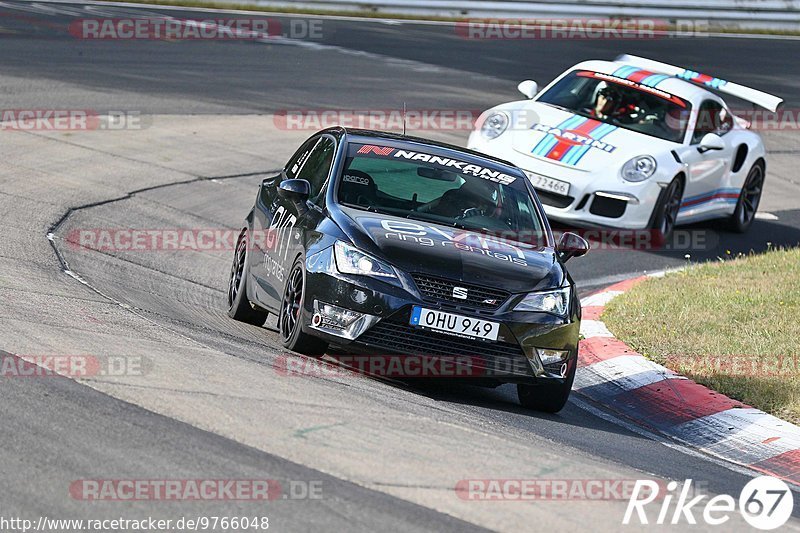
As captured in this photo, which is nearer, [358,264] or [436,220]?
[358,264]

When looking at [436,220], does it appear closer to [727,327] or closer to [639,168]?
[727,327]

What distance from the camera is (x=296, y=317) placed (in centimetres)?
778

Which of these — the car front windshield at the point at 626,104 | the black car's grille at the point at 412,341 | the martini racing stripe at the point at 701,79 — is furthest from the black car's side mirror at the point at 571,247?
→ the martini racing stripe at the point at 701,79

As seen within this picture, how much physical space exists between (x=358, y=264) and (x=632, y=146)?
22.2ft

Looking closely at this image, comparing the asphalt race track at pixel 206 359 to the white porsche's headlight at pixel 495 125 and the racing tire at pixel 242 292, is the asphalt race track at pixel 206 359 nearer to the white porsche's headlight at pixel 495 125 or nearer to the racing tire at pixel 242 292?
the racing tire at pixel 242 292

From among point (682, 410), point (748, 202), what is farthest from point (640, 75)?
point (682, 410)

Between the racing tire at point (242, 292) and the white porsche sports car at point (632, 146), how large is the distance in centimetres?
439

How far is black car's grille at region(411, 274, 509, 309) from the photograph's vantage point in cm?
731

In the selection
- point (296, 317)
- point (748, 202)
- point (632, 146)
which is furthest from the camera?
point (748, 202)

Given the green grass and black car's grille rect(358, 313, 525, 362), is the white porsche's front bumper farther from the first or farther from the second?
black car's grille rect(358, 313, 525, 362)

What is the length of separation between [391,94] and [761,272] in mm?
8599

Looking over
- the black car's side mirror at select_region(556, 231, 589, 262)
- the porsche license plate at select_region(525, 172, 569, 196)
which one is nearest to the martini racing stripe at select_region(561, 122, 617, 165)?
the porsche license plate at select_region(525, 172, 569, 196)

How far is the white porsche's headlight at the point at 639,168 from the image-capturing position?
43.6 ft

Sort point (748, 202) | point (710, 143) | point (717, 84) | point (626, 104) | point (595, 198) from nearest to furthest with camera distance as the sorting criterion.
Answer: point (595, 198), point (710, 143), point (717, 84), point (626, 104), point (748, 202)
